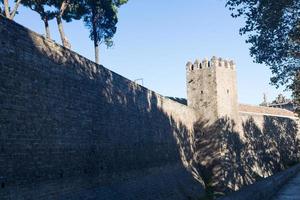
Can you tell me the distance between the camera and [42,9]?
24.6 m

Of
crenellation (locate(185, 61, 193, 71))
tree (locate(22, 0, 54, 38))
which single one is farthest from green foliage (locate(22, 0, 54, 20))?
crenellation (locate(185, 61, 193, 71))

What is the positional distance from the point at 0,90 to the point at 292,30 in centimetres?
1016

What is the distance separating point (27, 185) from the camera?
314 inches

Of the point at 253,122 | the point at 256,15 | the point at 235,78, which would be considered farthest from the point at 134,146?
the point at 253,122

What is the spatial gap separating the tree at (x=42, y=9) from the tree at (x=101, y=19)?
→ 9.21ft

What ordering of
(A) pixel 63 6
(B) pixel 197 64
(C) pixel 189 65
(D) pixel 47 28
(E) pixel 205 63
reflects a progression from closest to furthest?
(E) pixel 205 63
(B) pixel 197 64
(C) pixel 189 65
(A) pixel 63 6
(D) pixel 47 28

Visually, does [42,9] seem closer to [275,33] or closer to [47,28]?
[47,28]

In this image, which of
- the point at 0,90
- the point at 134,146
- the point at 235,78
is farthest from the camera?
the point at 235,78

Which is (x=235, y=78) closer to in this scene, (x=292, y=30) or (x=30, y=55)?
(x=292, y=30)

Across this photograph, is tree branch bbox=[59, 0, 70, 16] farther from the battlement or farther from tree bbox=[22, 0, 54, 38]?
the battlement

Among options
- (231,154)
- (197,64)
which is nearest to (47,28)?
(197,64)

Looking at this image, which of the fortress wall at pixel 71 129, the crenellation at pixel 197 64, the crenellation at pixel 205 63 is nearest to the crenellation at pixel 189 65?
the crenellation at pixel 197 64

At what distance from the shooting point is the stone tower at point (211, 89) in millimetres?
20703

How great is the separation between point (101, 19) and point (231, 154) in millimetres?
13365
